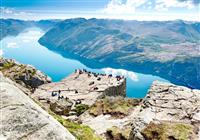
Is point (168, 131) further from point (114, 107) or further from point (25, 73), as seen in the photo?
point (25, 73)

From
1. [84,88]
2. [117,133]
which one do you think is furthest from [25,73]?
[117,133]

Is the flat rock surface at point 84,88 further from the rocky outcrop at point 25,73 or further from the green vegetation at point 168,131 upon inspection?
the green vegetation at point 168,131

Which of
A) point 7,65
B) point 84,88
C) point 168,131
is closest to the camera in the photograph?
point 168,131

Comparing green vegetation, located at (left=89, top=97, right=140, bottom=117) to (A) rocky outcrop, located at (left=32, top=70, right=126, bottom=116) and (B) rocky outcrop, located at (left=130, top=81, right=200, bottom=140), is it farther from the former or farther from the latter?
(A) rocky outcrop, located at (left=32, top=70, right=126, bottom=116)

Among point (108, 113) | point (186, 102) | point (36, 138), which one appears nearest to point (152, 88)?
point (186, 102)

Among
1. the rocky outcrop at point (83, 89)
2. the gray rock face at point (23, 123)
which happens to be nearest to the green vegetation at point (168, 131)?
the gray rock face at point (23, 123)

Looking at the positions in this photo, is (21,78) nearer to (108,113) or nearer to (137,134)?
(108,113)
